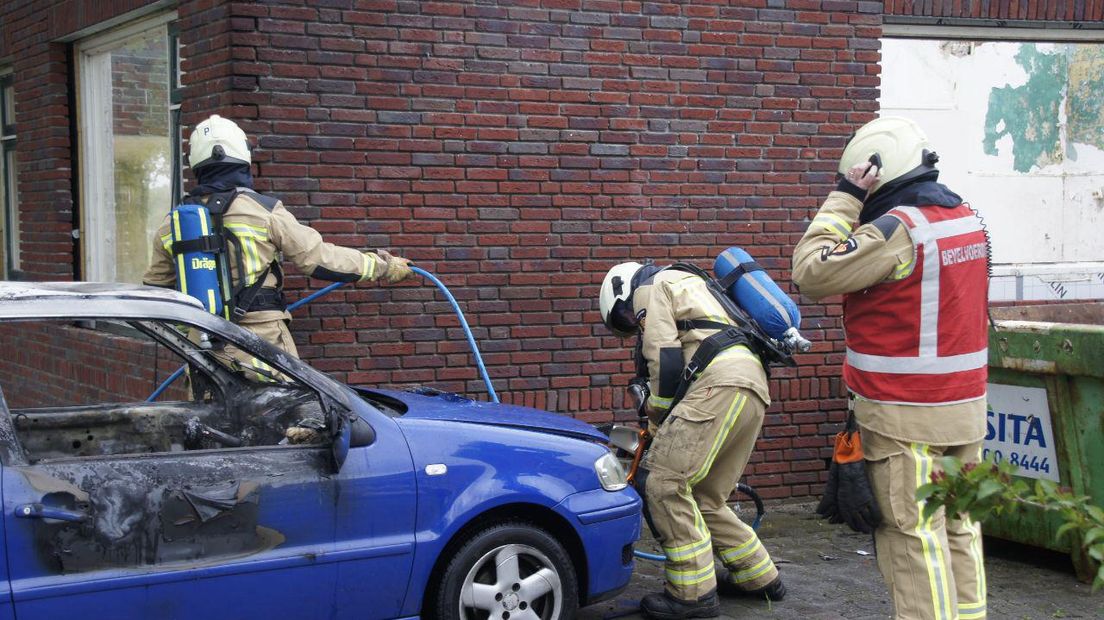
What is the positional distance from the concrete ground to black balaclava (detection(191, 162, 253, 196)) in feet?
8.92

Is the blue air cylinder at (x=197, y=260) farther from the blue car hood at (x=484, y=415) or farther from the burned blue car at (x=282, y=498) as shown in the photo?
the blue car hood at (x=484, y=415)

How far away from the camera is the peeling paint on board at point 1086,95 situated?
28.5 ft

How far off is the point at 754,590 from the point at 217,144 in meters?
3.40

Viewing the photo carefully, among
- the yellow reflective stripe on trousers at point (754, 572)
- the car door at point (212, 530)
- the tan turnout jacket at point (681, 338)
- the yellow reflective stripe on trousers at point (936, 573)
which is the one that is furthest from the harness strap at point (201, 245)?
the yellow reflective stripe on trousers at point (936, 573)

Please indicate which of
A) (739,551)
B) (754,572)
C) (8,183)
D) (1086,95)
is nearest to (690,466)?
Result: (739,551)

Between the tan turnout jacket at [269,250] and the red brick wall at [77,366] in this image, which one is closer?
the tan turnout jacket at [269,250]

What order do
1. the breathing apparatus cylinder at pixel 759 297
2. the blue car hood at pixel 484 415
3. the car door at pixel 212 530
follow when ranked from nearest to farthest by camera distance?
the car door at pixel 212 530 < the blue car hood at pixel 484 415 < the breathing apparatus cylinder at pixel 759 297

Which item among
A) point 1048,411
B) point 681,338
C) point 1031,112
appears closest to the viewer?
point 681,338

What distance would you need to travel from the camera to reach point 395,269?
6.39 metres

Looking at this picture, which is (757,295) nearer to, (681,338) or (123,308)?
(681,338)

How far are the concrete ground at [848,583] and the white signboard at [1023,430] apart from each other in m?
0.53

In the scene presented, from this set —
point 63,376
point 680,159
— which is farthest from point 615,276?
point 63,376

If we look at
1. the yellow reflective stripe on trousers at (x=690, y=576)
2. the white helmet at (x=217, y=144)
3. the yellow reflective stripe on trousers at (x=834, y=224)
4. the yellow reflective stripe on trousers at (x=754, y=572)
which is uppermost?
the white helmet at (x=217, y=144)

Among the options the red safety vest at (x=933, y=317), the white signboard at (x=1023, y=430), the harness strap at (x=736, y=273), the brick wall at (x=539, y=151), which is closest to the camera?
the red safety vest at (x=933, y=317)
